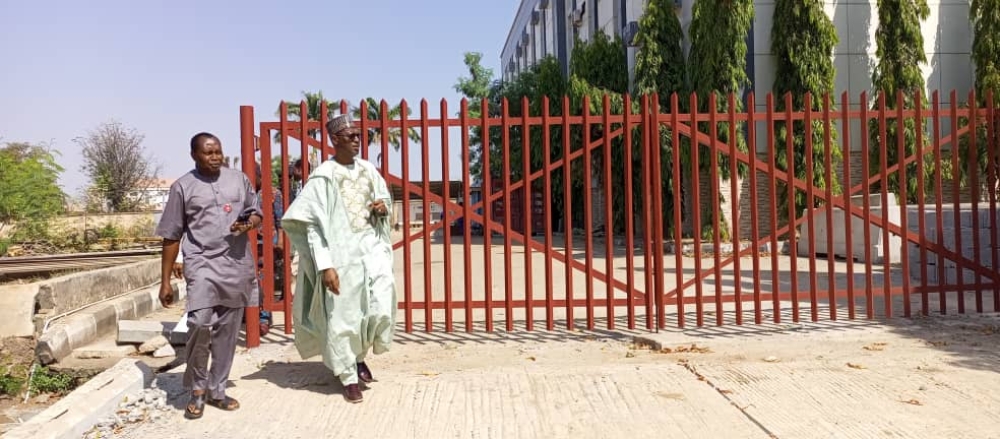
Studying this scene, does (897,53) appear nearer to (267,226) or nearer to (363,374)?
(267,226)

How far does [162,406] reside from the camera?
13.9 feet

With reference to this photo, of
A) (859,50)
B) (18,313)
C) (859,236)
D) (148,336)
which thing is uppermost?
(859,50)

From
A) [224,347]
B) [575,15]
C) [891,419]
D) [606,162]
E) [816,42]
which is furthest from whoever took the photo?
[575,15]

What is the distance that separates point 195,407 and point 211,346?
1.11ft

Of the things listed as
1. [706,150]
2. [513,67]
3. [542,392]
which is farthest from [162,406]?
[513,67]

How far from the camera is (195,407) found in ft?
13.2

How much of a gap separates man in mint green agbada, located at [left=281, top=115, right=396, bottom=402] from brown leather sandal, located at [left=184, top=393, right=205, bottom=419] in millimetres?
644

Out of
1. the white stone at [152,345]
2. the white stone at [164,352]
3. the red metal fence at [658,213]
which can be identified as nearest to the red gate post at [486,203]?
the red metal fence at [658,213]

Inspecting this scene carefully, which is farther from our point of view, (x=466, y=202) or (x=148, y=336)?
(x=148, y=336)

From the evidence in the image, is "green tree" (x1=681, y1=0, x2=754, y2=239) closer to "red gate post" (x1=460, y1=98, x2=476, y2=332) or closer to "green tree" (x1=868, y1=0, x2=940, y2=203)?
"green tree" (x1=868, y1=0, x2=940, y2=203)

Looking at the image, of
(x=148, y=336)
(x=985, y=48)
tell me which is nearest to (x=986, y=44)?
(x=985, y=48)

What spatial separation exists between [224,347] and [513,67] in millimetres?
48072

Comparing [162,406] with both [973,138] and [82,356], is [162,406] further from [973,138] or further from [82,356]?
[973,138]

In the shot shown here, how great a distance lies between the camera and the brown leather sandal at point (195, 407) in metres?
4.02
